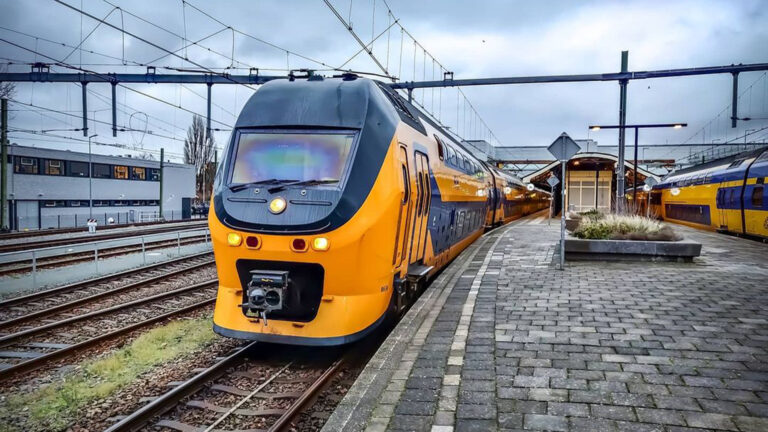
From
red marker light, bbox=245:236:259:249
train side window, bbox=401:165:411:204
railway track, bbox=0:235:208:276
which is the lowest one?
railway track, bbox=0:235:208:276

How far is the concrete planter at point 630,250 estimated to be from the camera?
11512 millimetres

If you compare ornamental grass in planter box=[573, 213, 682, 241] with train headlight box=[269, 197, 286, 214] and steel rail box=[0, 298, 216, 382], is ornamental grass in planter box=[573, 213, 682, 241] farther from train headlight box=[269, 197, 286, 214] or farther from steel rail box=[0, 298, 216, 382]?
steel rail box=[0, 298, 216, 382]

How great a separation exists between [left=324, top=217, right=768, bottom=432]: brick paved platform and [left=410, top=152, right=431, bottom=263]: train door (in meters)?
0.81

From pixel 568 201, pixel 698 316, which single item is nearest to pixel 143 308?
pixel 698 316

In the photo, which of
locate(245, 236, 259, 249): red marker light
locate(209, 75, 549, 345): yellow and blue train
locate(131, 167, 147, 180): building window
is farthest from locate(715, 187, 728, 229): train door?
locate(131, 167, 147, 180): building window

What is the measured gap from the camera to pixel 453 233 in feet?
38.0

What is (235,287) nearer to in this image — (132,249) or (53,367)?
(53,367)

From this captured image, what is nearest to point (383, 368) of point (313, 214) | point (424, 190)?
point (313, 214)

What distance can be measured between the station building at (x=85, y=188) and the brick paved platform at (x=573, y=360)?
103 ft

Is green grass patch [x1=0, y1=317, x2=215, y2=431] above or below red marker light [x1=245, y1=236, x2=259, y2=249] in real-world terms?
below

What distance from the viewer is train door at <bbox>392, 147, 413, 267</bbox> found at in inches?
265

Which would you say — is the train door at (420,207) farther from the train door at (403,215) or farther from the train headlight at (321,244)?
the train headlight at (321,244)

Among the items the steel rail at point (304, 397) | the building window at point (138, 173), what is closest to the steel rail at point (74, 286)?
the steel rail at point (304, 397)

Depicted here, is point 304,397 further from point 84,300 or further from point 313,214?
point 84,300
